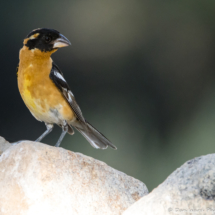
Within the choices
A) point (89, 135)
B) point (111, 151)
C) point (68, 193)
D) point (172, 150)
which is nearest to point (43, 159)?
point (68, 193)

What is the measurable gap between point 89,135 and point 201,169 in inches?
57.7

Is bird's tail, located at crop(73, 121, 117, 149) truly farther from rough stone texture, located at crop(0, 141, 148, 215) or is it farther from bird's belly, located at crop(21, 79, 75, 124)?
rough stone texture, located at crop(0, 141, 148, 215)

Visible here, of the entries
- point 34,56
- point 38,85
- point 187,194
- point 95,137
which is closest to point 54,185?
point 187,194

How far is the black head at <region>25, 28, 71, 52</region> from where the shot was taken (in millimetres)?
2236

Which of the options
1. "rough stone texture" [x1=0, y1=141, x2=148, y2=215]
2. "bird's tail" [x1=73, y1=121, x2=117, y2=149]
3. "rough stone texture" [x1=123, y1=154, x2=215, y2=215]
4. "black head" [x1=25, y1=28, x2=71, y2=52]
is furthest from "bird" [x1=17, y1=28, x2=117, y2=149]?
"rough stone texture" [x1=123, y1=154, x2=215, y2=215]

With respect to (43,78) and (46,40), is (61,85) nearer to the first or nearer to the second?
(43,78)

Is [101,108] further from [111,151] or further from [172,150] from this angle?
[172,150]

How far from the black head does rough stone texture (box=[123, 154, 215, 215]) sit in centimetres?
119

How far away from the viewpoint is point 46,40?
225 cm

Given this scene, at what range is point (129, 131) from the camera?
4.04 m

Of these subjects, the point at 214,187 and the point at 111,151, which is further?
the point at 111,151

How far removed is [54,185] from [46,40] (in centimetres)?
102

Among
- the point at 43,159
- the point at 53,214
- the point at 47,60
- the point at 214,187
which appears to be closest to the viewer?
the point at 214,187

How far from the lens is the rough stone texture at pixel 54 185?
1.67m
